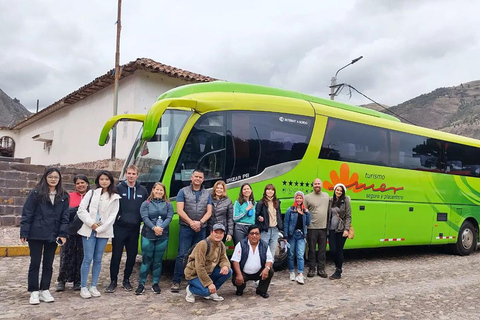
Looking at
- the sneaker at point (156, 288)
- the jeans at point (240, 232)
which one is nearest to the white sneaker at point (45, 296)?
the sneaker at point (156, 288)

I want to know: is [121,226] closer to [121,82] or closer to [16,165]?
[16,165]

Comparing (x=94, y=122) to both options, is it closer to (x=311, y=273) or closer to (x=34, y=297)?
(x=311, y=273)

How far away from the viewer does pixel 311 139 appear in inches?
291

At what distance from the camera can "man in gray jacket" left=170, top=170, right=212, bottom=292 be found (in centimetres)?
550

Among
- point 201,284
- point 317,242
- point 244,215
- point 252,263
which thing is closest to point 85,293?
point 201,284

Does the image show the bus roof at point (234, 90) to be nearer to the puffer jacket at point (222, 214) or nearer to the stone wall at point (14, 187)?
the puffer jacket at point (222, 214)

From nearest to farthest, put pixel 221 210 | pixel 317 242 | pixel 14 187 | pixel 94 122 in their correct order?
pixel 221 210, pixel 317 242, pixel 14 187, pixel 94 122

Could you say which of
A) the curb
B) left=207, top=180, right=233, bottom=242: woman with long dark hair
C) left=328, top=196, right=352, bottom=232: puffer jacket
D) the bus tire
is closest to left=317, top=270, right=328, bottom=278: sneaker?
left=328, top=196, right=352, bottom=232: puffer jacket

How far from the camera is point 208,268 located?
5.05 meters

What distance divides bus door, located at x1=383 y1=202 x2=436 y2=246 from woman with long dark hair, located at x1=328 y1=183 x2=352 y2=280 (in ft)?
7.47

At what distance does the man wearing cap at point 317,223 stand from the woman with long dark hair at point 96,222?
3169 millimetres

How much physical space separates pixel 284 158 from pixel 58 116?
16908 mm

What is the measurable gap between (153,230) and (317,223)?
2.79 m

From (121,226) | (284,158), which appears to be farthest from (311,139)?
(121,226)
